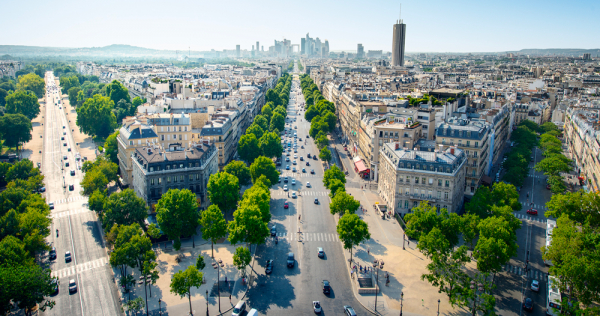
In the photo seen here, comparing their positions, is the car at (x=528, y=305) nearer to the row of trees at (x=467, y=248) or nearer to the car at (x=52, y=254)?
the row of trees at (x=467, y=248)

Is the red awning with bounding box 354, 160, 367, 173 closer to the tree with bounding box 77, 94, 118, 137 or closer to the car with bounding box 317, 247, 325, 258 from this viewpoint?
the car with bounding box 317, 247, 325, 258

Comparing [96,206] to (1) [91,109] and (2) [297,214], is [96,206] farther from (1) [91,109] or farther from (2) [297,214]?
(1) [91,109]

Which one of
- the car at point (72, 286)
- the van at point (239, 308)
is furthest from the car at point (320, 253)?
the car at point (72, 286)

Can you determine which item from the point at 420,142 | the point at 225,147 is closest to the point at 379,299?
the point at 420,142

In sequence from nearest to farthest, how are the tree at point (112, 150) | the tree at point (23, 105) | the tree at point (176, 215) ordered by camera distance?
the tree at point (176, 215) < the tree at point (112, 150) < the tree at point (23, 105)

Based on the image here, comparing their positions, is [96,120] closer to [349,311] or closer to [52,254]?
[52,254]

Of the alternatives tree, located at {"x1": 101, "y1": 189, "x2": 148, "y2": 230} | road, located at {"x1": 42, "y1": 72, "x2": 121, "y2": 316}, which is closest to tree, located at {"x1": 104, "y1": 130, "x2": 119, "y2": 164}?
road, located at {"x1": 42, "y1": 72, "x2": 121, "y2": 316}
